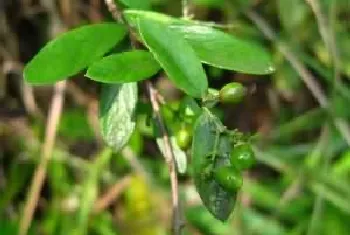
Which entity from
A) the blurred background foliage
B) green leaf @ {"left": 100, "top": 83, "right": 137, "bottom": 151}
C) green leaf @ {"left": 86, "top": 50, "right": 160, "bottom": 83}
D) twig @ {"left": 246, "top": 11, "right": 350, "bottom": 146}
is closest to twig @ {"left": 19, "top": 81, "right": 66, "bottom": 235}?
the blurred background foliage

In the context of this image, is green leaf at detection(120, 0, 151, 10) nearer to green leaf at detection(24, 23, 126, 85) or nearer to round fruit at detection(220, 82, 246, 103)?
green leaf at detection(24, 23, 126, 85)

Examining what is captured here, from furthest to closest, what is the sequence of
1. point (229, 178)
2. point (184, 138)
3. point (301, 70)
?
point (301, 70) < point (184, 138) < point (229, 178)

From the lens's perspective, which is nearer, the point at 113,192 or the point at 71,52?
the point at 71,52

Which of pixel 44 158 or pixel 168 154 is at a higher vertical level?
pixel 168 154

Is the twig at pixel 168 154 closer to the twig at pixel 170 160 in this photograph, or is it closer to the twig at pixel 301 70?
the twig at pixel 170 160

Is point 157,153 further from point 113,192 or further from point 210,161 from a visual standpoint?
point 210,161

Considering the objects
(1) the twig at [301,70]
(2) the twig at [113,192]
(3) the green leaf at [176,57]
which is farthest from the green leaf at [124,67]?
(2) the twig at [113,192]

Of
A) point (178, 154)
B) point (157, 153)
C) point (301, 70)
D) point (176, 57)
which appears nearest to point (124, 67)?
point (176, 57)
